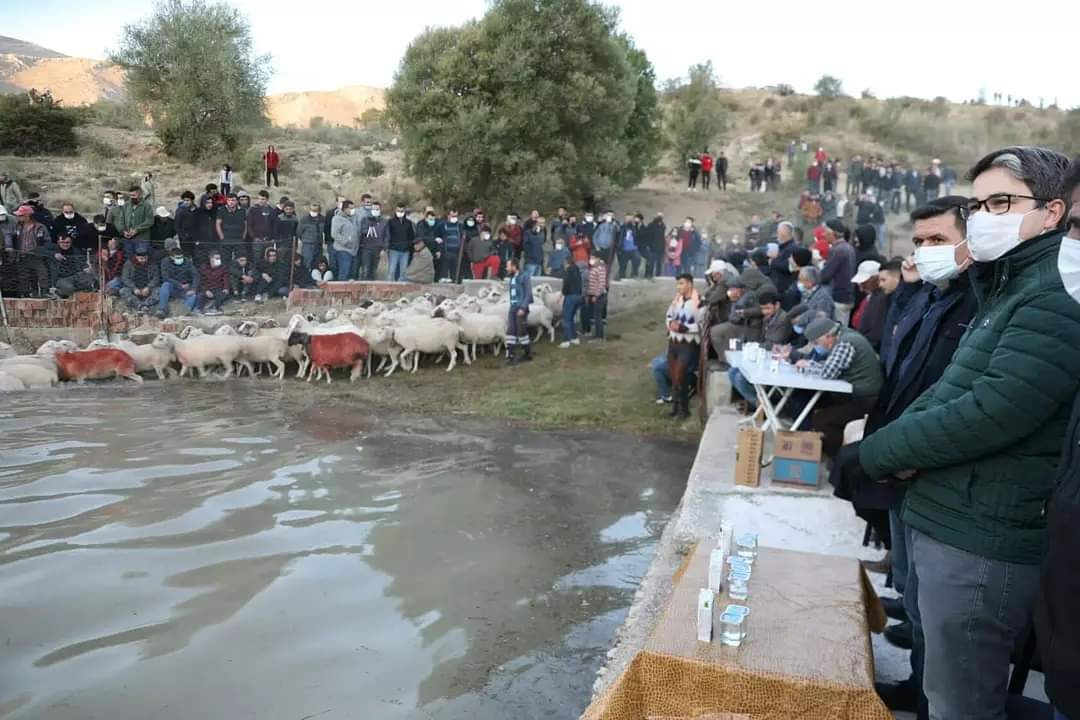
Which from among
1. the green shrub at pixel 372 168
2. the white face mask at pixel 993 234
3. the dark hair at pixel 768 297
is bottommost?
the dark hair at pixel 768 297

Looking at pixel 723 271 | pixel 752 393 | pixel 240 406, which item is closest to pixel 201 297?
pixel 240 406

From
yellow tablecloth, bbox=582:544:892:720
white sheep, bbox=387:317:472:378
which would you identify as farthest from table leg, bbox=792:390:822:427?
white sheep, bbox=387:317:472:378

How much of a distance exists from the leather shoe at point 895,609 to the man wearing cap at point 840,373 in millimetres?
2375

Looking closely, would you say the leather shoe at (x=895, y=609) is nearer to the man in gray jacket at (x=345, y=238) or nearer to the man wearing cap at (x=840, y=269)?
the man wearing cap at (x=840, y=269)

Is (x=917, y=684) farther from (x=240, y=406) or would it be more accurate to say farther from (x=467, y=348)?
(x=467, y=348)

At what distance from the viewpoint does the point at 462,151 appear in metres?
22.6

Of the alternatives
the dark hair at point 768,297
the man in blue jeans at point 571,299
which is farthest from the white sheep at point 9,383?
the dark hair at point 768,297

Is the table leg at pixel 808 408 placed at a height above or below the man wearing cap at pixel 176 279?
below

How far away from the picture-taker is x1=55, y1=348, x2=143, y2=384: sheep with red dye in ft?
37.4

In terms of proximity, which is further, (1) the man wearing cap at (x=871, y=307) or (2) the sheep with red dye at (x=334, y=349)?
(2) the sheep with red dye at (x=334, y=349)

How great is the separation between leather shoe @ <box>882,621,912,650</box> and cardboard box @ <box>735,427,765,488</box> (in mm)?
2263

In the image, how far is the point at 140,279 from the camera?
1431 cm

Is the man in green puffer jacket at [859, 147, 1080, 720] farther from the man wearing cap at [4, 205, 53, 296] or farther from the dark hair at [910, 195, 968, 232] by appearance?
the man wearing cap at [4, 205, 53, 296]

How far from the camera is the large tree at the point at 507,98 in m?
22.5
